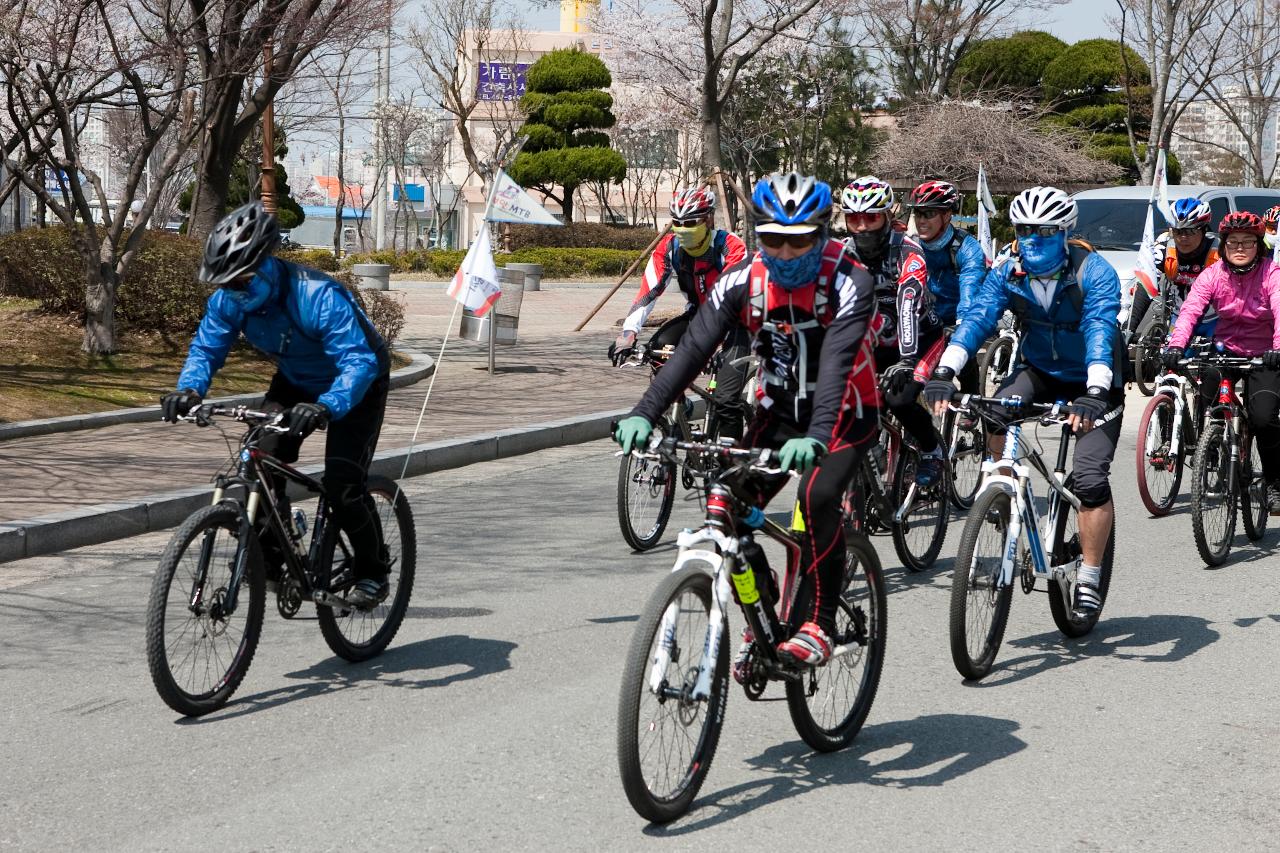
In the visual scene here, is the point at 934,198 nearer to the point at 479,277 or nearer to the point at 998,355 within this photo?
the point at 479,277

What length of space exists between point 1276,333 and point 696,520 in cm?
352

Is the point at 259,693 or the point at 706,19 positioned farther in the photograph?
the point at 706,19

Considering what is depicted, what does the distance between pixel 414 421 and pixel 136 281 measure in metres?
4.21

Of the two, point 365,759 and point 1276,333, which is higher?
point 1276,333

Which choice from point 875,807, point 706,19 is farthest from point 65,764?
point 706,19

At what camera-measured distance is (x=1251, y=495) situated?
29.3 feet

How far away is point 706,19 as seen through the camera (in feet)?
69.6

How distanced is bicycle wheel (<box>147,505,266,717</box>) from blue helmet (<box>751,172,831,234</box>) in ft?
6.99

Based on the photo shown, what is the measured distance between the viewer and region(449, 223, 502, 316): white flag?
551 inches

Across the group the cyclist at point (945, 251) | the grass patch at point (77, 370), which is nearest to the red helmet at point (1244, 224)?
the cyclist at point (945, 251)

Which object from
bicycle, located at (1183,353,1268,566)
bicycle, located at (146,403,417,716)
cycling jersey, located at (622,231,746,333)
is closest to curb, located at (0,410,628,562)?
cycling jersey, located at (622,231,746,333)

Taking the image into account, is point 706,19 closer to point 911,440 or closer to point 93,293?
point 93,293

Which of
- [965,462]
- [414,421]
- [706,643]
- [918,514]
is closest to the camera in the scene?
[706,643]

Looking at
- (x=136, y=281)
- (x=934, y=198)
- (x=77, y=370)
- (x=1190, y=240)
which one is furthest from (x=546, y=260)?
(x=934, y=198)
